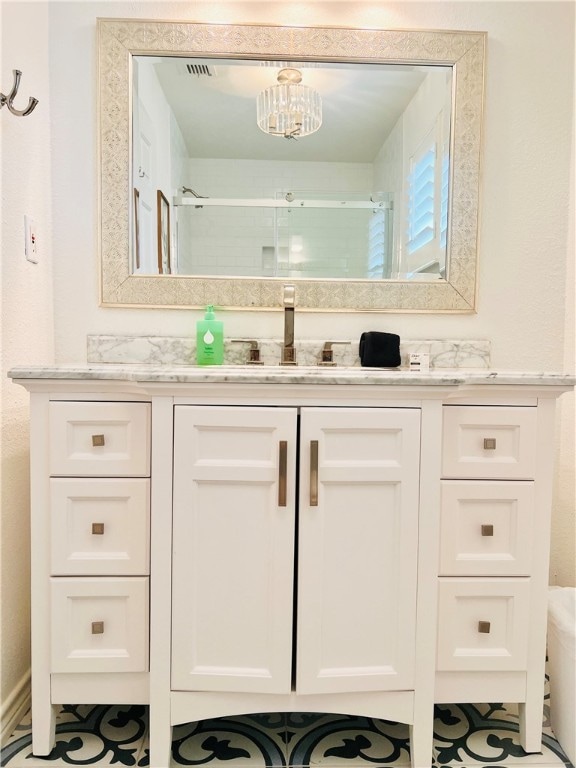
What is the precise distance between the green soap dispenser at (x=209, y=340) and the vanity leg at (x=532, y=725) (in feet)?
3.87

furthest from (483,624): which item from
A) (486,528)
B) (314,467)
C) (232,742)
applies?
(232,742)

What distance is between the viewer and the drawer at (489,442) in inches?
43.9

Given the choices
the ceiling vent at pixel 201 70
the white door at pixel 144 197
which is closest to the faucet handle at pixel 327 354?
the white door at pixel 144 197

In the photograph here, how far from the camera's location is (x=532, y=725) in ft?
3.76

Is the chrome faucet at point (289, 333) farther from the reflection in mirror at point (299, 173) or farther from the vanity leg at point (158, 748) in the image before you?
the vanity leg at point (158, 748)

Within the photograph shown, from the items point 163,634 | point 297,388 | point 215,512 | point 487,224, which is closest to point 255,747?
point 163,634

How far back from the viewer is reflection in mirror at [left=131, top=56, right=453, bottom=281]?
151cm

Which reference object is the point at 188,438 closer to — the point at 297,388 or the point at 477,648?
the point at 297,388

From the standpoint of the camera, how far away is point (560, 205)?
1547 millimetres

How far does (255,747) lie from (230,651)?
0.30 m

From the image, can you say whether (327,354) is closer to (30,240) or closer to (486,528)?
(486,528)

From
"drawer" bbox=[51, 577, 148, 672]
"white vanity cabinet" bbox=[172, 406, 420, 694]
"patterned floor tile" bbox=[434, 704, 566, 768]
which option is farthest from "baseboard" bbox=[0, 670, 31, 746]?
"patterned floor tile" bbox=[434, 704, 566, 768]

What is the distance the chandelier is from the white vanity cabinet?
100 cm

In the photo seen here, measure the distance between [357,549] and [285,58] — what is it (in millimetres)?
1447
